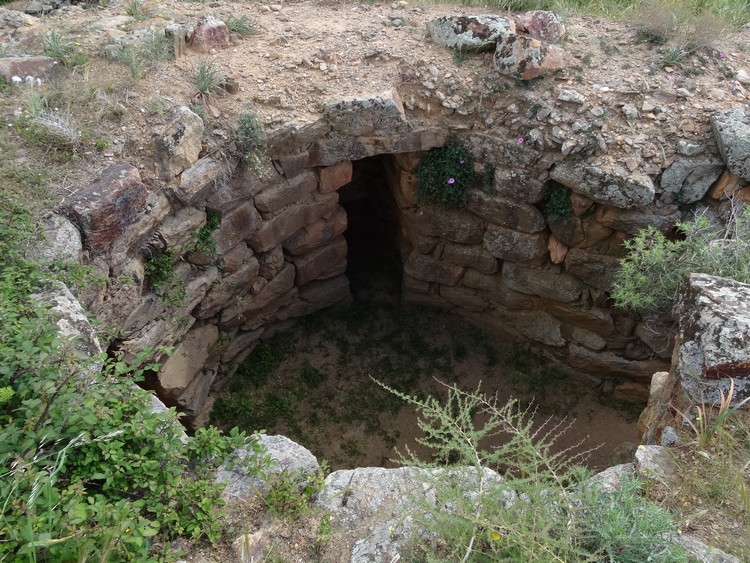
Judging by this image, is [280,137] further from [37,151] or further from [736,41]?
[736,41]

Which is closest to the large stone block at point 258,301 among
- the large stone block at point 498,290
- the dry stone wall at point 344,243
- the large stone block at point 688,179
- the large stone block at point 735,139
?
the dry stone wall at point 344,243

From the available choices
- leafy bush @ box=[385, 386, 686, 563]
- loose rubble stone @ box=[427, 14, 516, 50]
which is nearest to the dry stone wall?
loose rubble stone @ box=[427, 14, 516, 50]

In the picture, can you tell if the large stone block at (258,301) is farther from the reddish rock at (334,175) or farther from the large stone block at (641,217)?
the large stone block at (641,217)

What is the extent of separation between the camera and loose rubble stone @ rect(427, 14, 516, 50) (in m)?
5.08

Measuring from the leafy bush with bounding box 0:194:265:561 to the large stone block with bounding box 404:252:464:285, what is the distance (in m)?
3.72

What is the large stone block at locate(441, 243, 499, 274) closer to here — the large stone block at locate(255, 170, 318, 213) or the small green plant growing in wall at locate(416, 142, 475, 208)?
the small green plant growing in wall at locate(416, 142, 475, 208)

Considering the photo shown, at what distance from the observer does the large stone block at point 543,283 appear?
5.62 metres

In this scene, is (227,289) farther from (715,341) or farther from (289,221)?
(715,341)

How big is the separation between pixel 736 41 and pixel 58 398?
5.93 meters

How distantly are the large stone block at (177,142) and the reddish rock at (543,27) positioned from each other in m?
2.85

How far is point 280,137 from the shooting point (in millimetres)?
4836

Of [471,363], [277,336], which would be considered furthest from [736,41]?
[277,336]

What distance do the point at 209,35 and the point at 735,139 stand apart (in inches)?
163

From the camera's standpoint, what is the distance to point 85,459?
2.41 m
